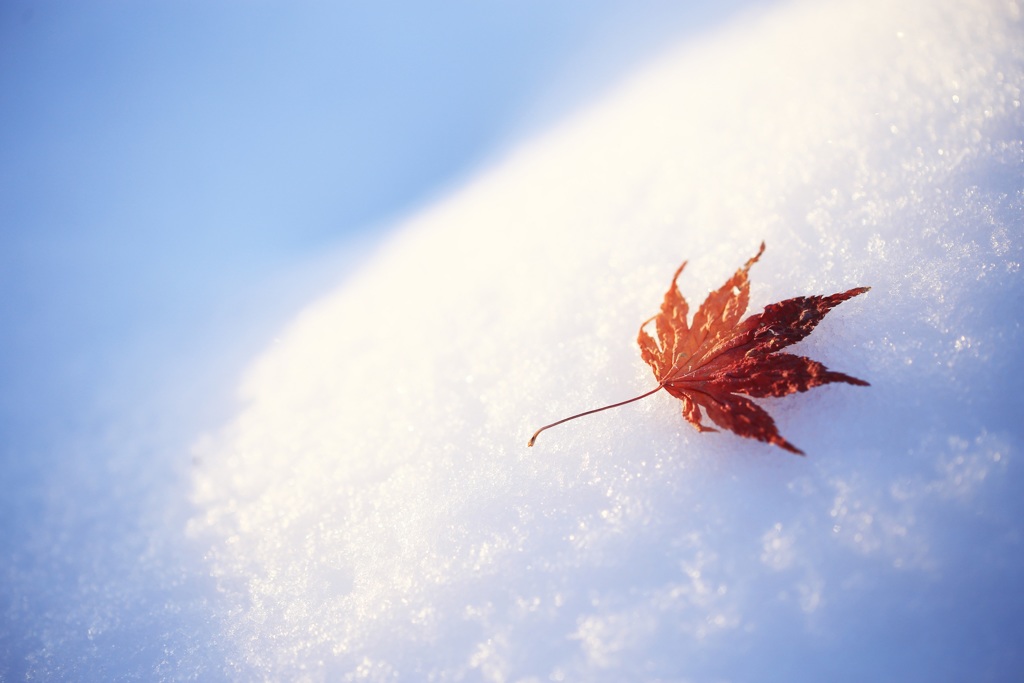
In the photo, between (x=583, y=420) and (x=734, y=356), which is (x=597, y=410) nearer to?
(x=583, y=420)

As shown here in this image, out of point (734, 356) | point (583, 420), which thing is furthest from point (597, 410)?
point (734, 356)

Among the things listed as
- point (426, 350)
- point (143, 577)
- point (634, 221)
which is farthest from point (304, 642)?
point (634, 221)

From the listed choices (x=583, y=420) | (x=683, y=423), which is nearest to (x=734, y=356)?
(x=683, y=423)

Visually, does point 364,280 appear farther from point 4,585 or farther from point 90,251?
point 4,585

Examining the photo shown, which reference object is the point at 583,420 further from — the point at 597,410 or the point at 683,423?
the point at 683,423

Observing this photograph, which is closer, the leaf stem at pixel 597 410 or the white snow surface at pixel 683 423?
the white snow surface at pixel 683 423

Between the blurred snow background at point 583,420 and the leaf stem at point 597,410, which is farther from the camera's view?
the leaf stem at point 597,410
